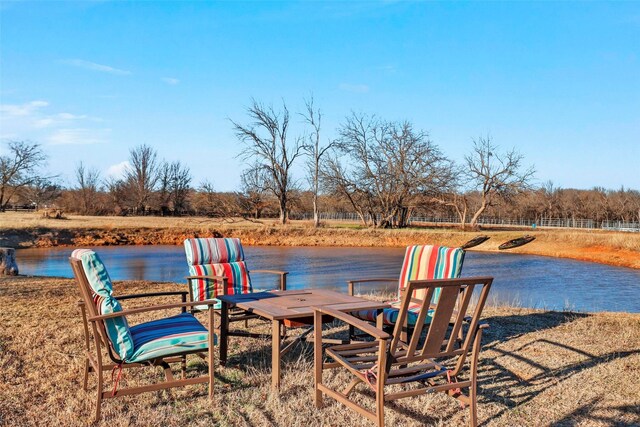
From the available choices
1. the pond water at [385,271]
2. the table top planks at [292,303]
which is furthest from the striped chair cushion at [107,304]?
the pond water at [385,271]

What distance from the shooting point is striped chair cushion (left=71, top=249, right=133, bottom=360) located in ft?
9.78

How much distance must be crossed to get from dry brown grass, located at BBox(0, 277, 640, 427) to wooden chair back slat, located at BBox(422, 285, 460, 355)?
1.61 ft

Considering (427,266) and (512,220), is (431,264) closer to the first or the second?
(427,266)

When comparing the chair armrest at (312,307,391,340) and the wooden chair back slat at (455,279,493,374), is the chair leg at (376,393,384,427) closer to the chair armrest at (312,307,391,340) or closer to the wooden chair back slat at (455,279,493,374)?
the chair armrest at (312,307,391,340)

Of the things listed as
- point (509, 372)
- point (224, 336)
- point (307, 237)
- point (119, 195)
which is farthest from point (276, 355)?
point (119, 195)

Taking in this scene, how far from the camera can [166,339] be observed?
3.18 metres

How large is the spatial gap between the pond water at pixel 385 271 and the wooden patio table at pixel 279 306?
16.0 ft

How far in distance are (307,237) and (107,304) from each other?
24.1 metres

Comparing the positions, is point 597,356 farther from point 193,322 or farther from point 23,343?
point 23,343

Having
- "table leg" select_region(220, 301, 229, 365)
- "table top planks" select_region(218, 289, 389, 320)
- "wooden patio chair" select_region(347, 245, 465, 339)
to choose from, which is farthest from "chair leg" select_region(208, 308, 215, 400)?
"wooden patio chair" select_region(347, 245, 465, 339)

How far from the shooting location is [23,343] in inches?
178

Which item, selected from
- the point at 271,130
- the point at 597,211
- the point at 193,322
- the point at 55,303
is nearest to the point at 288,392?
the point at 193,322

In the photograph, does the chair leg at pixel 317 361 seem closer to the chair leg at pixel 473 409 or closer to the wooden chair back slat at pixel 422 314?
the wooden chair back slat at pixel 422 314

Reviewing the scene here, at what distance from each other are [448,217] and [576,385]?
48.5 meters
